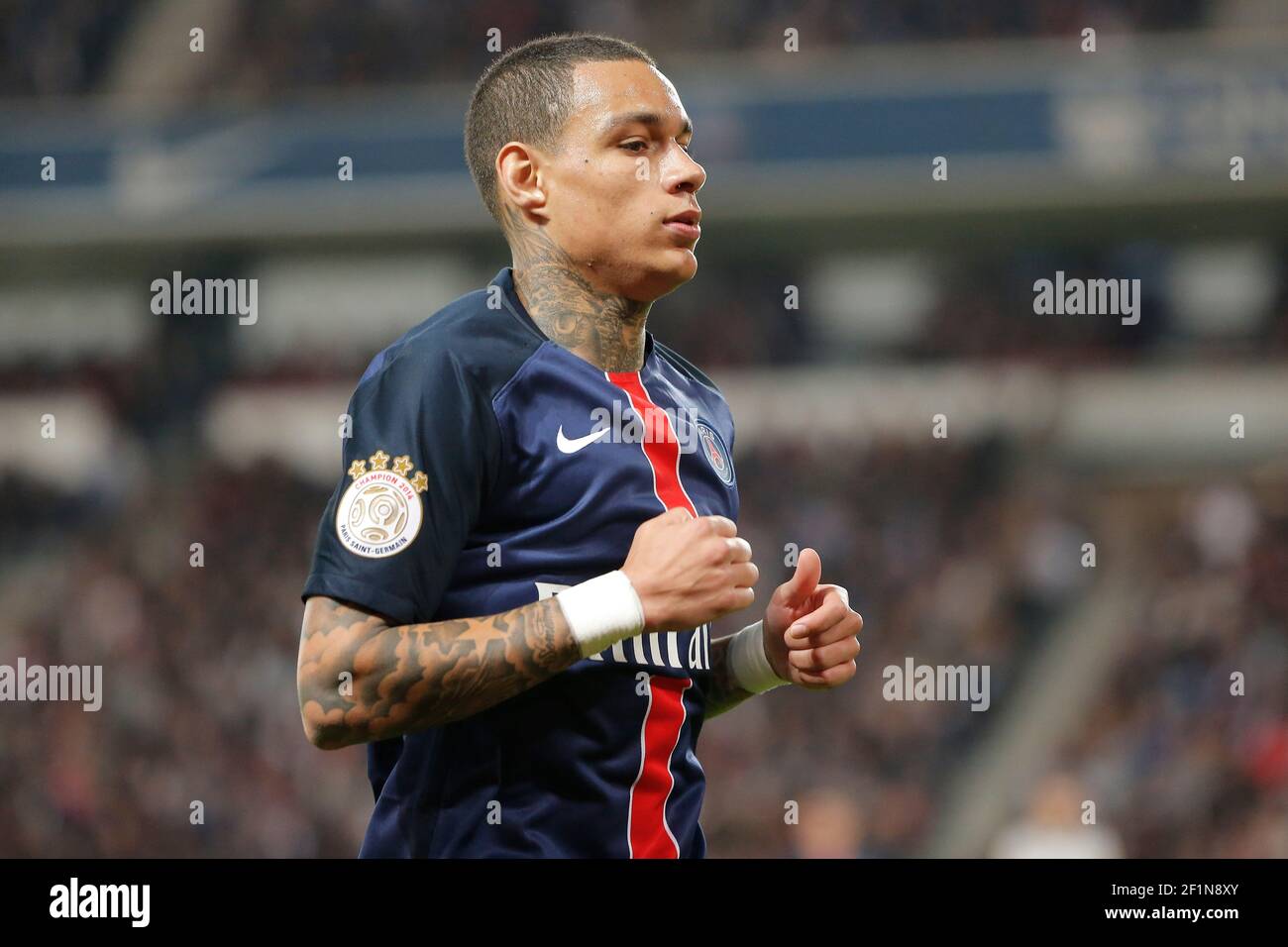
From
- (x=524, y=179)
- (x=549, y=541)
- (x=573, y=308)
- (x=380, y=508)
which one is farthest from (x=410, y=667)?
(x=524, y=179)

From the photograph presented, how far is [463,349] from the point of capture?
2672 millimetres

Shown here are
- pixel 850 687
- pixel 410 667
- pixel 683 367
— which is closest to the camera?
pixel 410 667

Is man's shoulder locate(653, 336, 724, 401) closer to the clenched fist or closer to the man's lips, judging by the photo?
the man's lips

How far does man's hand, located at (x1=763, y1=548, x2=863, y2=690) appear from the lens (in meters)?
2.95

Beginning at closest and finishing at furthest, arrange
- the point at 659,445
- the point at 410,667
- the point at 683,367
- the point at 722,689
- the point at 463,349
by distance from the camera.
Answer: the point at 410,667, the point at 463,349, the point at 659,445, the point at 722,689, the point at 683,367

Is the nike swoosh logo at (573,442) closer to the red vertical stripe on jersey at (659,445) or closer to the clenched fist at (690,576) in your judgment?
the red vertical stripe on jersey at (659,445)

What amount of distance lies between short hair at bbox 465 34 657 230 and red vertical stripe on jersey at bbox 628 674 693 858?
949 millimetres

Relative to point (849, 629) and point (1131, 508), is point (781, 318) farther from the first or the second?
point (849, 629)

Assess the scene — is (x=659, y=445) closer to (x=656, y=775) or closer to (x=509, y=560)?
(x=509, y=560)

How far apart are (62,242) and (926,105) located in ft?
28.4

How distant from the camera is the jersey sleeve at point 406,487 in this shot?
8.18 ft

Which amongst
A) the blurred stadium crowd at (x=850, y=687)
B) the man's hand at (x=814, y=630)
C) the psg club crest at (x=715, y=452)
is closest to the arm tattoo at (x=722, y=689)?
the man's hand at (x=814, y=630)

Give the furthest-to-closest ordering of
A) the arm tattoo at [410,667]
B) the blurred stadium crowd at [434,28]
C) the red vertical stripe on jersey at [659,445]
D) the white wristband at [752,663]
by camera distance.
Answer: the blurred stadium crowd at [434,28]
the white wristband at [752,663]
the red vertical stripe on jersey at [659,445]
the arm tattoo at [410,667]

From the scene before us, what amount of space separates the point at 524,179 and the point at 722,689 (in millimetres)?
1081
